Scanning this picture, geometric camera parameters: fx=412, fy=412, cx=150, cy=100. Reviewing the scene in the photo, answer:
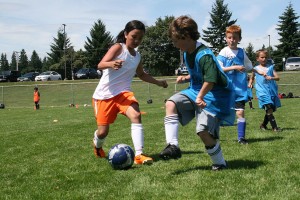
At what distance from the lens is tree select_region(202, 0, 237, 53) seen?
75750 mm

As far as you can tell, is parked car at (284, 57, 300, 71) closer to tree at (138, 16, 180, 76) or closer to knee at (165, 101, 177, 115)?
tree at (138, 16, 180, 76)

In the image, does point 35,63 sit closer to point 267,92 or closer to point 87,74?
point 87,74

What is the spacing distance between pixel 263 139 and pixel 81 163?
3.46 meters

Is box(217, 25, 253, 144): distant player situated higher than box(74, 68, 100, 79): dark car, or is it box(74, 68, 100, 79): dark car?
box(74, 68, 100, 79): dark car

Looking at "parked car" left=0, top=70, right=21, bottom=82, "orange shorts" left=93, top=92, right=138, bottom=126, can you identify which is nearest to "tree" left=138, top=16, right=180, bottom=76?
"parked car" left=0, top=70, right=21, bottom=82

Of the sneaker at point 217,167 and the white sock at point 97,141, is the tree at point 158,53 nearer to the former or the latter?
the white sock at point 97,141

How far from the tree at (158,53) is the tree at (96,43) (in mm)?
7130

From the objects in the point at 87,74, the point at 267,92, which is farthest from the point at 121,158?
the point at 87,74

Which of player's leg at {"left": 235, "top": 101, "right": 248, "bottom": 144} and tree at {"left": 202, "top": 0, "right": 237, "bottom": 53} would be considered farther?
tree at {"left": 202, "top": 0, "right": 237, "bottom": 53}

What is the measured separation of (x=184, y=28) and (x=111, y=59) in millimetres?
1312

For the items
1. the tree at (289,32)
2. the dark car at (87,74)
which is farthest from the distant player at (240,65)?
the tree at (289,32)

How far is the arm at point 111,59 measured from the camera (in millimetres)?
5176

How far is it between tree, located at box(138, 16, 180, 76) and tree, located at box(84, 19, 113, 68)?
7.13m

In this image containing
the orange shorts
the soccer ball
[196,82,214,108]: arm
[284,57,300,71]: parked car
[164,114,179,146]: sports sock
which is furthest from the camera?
[284,57,300,71]: parked car
